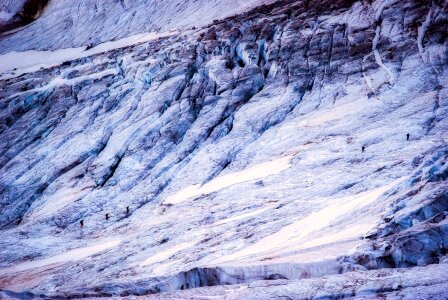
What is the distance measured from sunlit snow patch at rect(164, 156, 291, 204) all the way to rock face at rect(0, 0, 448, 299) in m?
0.11

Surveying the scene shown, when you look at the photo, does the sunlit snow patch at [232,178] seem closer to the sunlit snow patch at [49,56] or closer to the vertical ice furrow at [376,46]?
the vertical ice furrow at [376,46]

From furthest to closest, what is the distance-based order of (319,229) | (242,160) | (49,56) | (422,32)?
(49,56) < (422,32) < (242,160) < (319,229)

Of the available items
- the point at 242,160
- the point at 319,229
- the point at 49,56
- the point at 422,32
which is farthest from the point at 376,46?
the point at 49,56

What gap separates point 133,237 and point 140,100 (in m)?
14.4

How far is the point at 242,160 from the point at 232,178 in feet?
5.69

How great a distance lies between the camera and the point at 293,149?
2759 cm

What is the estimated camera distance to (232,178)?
2695 cm

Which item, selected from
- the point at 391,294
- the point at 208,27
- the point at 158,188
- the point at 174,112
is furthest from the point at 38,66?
the point at 391,294

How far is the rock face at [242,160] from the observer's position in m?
15.4

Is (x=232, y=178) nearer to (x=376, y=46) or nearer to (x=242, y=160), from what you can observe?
(x=242, y=160)

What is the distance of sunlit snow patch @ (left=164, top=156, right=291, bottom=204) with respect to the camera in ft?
86.1

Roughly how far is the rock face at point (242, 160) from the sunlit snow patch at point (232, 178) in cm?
11

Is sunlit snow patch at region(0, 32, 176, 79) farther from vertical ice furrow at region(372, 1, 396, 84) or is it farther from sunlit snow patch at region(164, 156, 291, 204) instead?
sunlit snow patch at region(164, 156, 291, 204)

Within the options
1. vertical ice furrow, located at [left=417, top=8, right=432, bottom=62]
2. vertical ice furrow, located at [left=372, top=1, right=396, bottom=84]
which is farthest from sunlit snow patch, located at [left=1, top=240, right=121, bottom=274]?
vertical ice furrow, located at [left=417, top=8, right=432, bottom=62]
